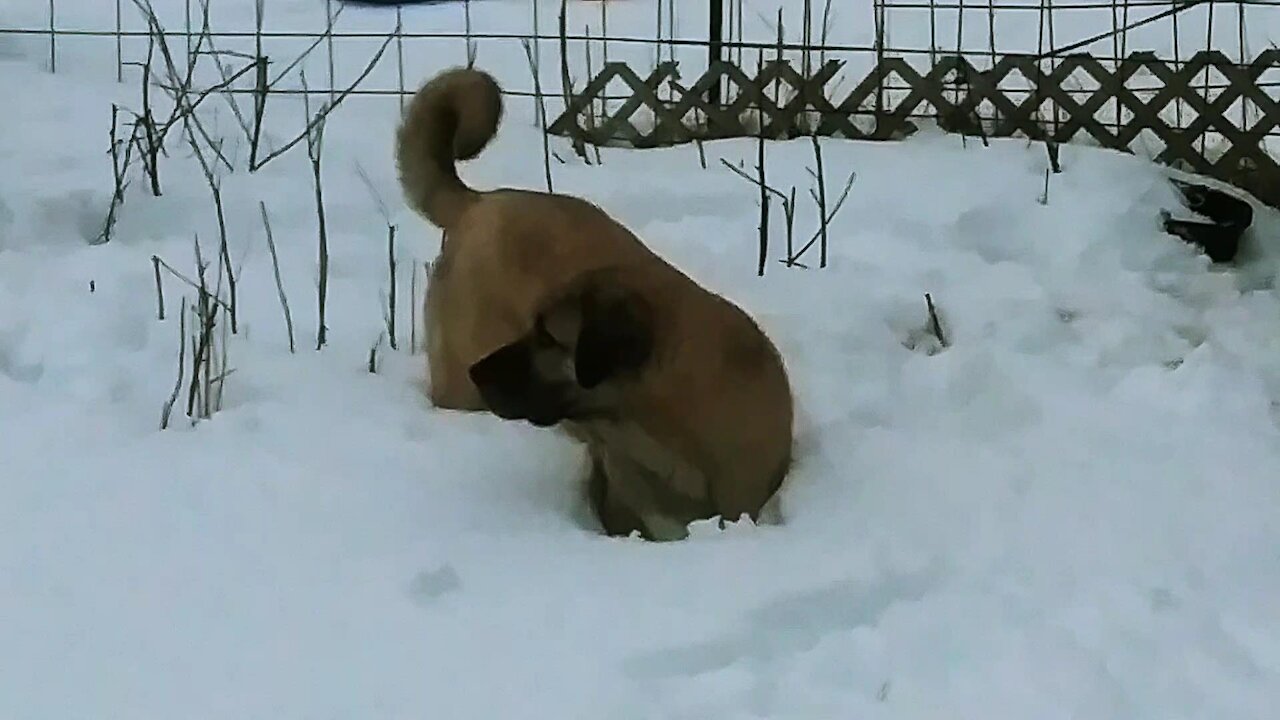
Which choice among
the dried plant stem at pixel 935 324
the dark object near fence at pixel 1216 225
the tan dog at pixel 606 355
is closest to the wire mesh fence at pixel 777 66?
the dark object near fence at pixel 1216 225

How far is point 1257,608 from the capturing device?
194 centimetres

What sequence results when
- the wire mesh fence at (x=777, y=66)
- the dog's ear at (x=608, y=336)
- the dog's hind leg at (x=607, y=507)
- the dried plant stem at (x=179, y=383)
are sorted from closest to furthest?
the dog's ear at (x=608, y=336) → the dog's hind leg at (x=607, y=507) → the dried plant stem at (x=179, y=383) → the wire mesh fence at (x=777, y=66)

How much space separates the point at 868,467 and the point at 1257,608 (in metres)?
0.64

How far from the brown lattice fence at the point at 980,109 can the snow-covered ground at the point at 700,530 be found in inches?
23.2

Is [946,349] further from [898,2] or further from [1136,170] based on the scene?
[898,2]

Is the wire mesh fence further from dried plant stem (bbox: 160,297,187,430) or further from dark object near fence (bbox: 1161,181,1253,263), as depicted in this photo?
dried plant stem (bbox: 160,297,187,430)

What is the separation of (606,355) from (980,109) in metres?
2.97

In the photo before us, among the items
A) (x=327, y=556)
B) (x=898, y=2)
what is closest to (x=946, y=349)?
(x=327, y=556)

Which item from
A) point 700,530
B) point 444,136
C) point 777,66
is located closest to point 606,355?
point 700,530

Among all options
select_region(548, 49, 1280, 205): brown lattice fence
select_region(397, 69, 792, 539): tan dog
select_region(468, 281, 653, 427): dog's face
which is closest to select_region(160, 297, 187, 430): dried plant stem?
select_region(397, 69, 792, 539): tan dog

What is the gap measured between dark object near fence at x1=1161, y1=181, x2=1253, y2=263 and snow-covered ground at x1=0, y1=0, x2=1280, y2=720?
0.17ft

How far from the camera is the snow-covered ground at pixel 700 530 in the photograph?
174cm

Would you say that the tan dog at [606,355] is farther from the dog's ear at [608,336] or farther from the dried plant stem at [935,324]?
the dried plant stem at [935,324]

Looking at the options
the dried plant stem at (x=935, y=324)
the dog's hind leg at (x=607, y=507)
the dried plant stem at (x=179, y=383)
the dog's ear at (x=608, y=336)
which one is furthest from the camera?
the dried plant stem at (x=935, y=324)
